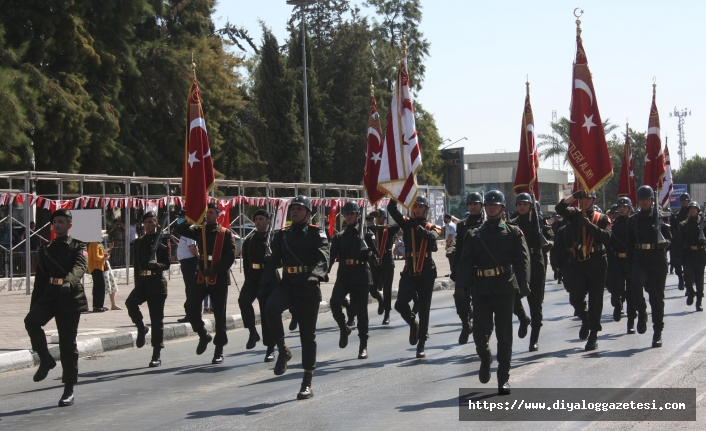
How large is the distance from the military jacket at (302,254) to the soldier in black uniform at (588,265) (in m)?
3.54

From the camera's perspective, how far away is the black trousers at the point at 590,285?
1091 cm

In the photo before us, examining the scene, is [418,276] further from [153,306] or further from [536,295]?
[153,306]

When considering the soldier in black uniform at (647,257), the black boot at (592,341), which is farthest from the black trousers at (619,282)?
the black boot at (592,341)

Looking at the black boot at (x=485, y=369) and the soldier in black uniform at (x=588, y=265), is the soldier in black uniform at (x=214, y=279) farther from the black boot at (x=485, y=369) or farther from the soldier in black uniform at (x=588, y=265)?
the soldier in black uniform at (x=588, y=265)

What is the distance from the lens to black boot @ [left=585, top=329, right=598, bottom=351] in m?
10.8

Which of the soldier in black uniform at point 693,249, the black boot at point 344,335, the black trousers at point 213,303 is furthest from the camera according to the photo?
the soldier in black uniform at point 693,249

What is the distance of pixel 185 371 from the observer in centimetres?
1035

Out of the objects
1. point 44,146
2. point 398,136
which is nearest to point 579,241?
point 398,136

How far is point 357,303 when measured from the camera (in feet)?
36.1

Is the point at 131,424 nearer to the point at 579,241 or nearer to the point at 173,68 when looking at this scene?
the point at 579,241

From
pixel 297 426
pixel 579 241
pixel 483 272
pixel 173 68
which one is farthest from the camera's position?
pixel 173 68

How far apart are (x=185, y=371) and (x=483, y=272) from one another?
400cm

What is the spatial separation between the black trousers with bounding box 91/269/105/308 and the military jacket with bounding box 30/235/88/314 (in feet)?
26.9

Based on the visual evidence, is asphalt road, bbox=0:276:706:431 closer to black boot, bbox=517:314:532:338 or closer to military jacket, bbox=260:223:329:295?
black boot, bbox=517:314:532:338
